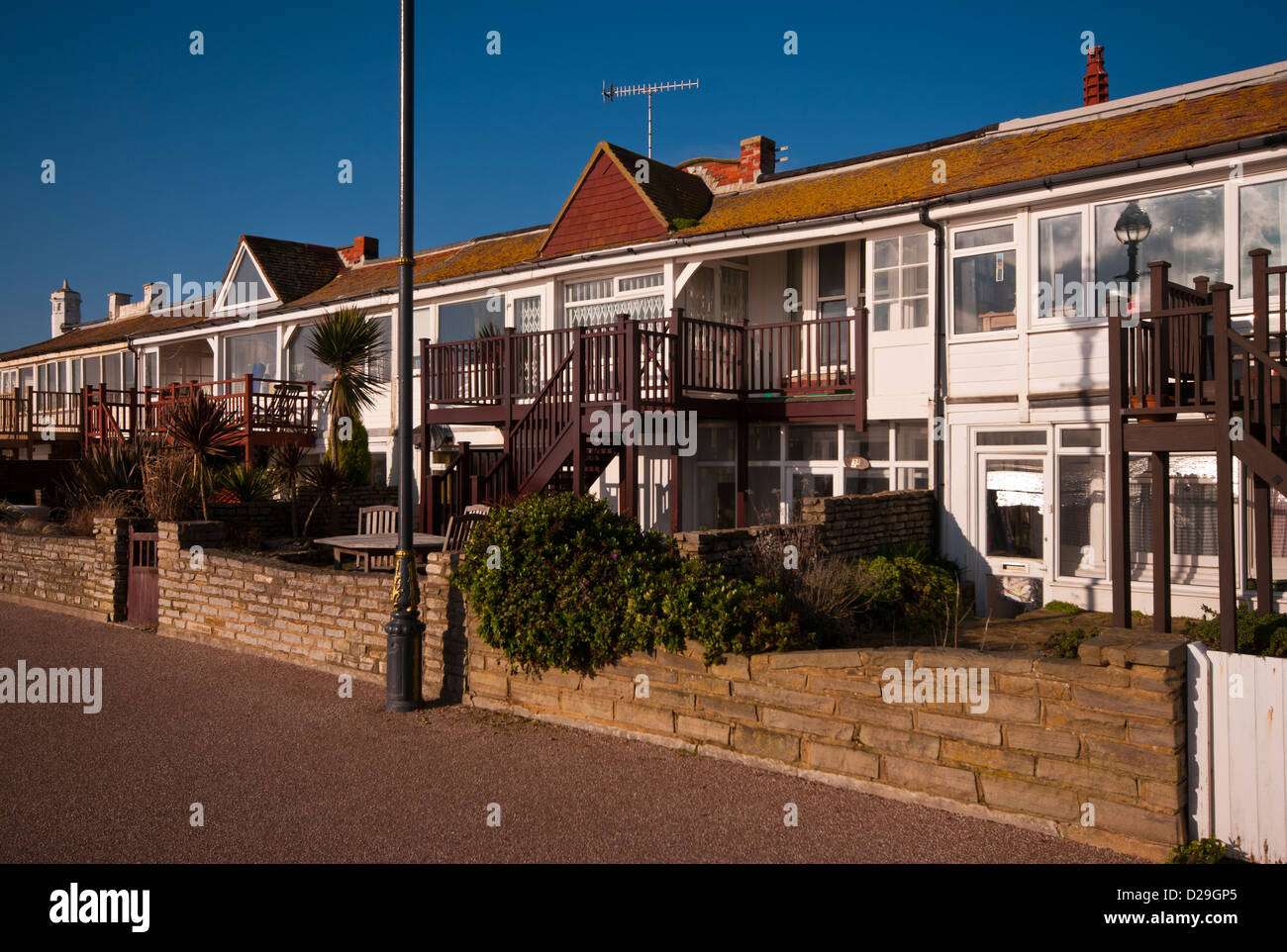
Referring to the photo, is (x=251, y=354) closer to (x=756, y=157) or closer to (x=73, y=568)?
(x=73, y=568)

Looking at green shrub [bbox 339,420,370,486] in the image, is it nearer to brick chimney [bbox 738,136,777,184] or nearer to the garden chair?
the garden chair

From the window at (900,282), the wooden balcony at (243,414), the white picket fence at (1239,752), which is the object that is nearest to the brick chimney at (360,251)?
the wooden balcony at (243,414)

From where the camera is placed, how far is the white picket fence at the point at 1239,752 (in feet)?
16.4

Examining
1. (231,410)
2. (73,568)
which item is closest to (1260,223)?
(73,568)

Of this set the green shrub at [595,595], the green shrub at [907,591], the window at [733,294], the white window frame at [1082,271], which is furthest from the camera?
the window at [733,294]

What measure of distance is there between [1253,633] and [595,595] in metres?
5.37

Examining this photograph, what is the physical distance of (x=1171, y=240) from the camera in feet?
36.7

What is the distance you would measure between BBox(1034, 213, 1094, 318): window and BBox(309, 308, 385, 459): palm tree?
13.0 m

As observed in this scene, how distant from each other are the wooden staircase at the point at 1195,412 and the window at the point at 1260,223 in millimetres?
2066

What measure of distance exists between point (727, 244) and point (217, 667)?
9.21m

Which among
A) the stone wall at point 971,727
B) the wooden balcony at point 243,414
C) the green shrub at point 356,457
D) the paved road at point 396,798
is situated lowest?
the paved road at point 396,798

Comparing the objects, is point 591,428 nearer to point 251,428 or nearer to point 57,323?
point 251,428

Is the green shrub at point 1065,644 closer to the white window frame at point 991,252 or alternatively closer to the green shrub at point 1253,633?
the green shrub at point 1253,633
